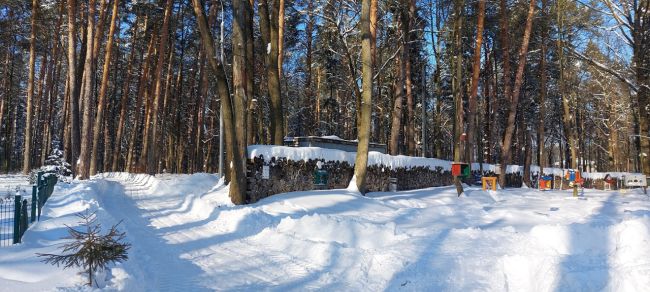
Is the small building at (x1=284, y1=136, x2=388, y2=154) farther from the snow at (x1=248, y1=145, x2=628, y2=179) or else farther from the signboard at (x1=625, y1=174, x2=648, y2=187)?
the signboard at (x1=625, y1=174, x2=648, y2=187)

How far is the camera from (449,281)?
645cm

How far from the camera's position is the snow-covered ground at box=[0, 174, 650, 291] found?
5.99m

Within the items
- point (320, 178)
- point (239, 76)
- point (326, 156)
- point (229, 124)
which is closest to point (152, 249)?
point (229, 124)

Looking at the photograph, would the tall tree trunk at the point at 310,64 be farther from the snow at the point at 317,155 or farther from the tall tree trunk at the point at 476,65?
the tall tree trunk at the point at 476,65

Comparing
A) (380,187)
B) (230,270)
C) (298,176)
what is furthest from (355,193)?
(230,270)

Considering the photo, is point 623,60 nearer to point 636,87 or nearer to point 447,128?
point 636,87

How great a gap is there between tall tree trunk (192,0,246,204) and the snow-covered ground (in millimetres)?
1452


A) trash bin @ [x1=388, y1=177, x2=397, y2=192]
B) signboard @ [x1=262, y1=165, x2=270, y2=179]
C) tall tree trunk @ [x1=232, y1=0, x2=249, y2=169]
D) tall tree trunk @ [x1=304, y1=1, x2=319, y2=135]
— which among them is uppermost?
tall tree trunk @ [x1=304, y1=1, x2=319, y2=135]

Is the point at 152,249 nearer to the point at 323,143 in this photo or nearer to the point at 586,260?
the point at 586,260

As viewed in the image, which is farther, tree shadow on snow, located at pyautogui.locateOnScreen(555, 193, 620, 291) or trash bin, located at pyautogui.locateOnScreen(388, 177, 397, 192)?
trash bin, located at pyautogui.locateOnScreen(388, 177, 397, 192)

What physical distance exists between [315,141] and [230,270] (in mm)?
12537

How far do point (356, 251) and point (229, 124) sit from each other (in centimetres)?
806

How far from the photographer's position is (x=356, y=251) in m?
7.95

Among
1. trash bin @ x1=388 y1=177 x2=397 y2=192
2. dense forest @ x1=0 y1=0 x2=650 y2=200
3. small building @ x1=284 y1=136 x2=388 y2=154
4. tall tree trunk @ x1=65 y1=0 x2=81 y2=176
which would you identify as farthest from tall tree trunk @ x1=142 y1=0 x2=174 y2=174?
trash bin @ x1=388 y1=177 x2=397 y2=192
